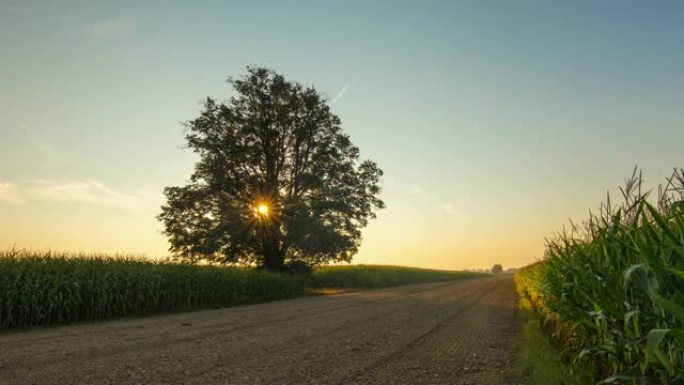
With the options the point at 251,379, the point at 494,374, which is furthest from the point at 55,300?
the point at 494,374

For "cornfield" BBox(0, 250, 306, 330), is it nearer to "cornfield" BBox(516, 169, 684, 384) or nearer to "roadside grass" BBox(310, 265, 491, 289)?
"cornfield" BBox(516, 169, 684, 384)

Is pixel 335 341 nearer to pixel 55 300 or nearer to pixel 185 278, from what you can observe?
pixel 55 300

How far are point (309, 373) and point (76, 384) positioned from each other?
3282mm

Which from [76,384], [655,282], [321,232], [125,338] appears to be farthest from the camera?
[321,232]

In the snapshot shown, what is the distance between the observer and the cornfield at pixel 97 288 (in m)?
14.9

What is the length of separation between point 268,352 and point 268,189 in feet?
90.6

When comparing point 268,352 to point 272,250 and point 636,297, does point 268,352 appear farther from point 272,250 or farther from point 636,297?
point 272,250

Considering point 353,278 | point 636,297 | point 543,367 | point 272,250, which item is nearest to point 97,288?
point 543,367

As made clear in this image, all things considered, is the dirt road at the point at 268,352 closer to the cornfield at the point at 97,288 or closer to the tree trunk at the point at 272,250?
the cornfield at the point at 97,288

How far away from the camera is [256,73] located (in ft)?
125

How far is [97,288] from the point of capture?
16.9 meters

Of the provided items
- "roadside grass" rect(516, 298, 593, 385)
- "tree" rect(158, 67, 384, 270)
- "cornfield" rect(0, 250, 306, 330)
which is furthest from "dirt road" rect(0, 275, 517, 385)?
"tree" rect(158, 67, 384, 270)

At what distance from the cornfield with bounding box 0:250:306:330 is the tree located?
10112mm

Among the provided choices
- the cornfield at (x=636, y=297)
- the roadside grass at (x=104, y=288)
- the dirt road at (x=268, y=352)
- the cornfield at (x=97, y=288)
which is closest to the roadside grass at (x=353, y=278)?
the roadside grass at (x=104, y=288)
